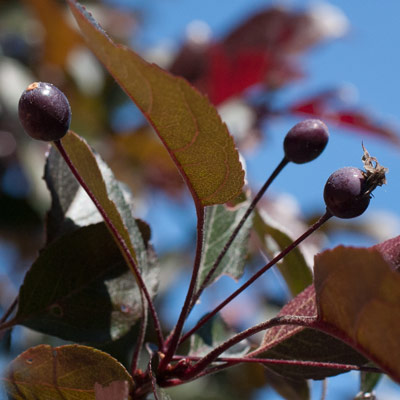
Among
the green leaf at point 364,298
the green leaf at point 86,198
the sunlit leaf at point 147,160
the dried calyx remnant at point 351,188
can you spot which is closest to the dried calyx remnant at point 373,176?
the dried calyx remnant at point 351,188

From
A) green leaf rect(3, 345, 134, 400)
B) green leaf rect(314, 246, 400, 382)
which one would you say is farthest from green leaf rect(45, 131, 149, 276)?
green leaf rect(314, 246, 400, 382)

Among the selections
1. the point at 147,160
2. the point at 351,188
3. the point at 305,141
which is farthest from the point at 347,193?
the point at 147,160

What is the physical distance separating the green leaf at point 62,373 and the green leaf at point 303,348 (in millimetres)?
164

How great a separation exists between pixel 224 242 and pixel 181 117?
32cm

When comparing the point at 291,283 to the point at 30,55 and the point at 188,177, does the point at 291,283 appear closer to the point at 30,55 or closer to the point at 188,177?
the point at 188,177

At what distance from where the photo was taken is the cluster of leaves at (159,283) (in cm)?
52

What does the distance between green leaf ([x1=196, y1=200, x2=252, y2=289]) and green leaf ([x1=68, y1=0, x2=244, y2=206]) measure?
0.23m

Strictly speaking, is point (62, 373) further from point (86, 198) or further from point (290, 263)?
point (290, 263)

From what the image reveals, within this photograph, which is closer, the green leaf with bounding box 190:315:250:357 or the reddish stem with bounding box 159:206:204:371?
the reddish stem with bounding box 159:206:204:371

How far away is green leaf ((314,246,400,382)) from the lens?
46 centimetres

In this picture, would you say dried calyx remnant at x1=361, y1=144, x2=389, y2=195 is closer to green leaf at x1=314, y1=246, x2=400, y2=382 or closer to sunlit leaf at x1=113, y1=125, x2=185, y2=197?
green leaf at x1=314, y1=246, x2=400, y2=382

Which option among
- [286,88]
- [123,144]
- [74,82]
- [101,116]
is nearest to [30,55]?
[74,82]

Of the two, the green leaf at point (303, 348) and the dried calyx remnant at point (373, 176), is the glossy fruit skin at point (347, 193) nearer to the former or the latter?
the dried calyx remnant at point (373, 176)

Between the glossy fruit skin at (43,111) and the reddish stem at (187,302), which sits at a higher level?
the glossy fruit skin at (43,111)
